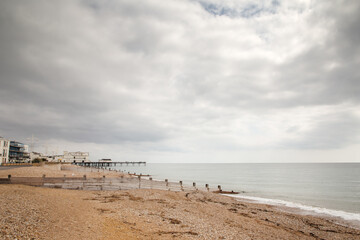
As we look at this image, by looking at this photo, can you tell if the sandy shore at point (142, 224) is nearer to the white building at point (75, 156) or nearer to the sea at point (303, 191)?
the sea at point (303, 191)

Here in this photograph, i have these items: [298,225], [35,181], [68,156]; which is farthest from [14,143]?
[298,225]

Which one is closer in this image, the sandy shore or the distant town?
the sandy shore

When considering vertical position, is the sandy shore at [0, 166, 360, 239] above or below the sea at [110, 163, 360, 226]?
above

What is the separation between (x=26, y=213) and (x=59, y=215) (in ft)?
4.87

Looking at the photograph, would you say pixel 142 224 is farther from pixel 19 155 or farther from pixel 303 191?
pixel 19 155

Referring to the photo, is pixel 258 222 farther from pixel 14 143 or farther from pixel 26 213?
pixel 14 143

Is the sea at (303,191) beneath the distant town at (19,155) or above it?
beneath

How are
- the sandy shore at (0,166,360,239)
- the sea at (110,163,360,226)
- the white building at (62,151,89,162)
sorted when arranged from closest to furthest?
the sandy shore at (0,166,360,239) → the sea at (110,163,360,226) → the white building at (62,151,89,162)

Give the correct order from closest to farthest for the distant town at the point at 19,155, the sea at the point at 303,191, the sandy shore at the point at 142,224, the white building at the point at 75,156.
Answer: the sandy shore at the point at 142,224 < the sea at the point at 303,191 < the distant town at the point at 19,155 < the white building at the point at 75,156

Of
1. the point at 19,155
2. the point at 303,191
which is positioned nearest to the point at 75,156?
the point at 19,155

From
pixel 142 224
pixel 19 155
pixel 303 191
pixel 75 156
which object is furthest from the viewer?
pixel 75 156

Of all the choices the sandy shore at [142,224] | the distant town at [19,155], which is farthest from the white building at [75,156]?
the sandy shore at [142,224]

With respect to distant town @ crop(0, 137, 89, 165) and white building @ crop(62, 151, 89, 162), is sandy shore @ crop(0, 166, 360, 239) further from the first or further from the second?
white building @ crop(62, 151, 89, 162)

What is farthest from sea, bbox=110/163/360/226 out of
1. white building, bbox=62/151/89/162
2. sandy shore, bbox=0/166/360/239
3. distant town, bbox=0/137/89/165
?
white building, bbox=62/151/89/162
